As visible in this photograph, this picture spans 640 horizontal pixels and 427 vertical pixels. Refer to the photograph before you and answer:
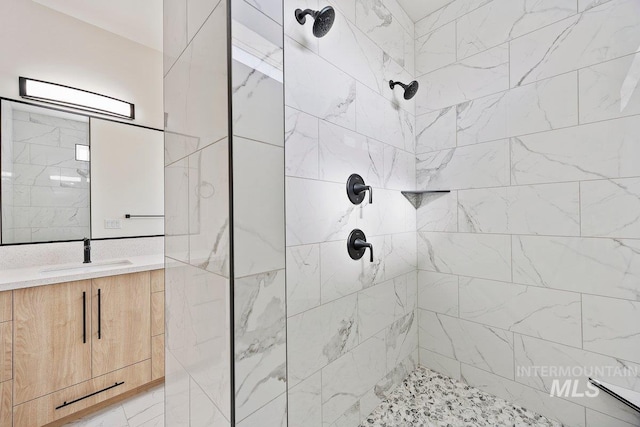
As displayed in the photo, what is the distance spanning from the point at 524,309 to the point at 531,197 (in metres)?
0.55

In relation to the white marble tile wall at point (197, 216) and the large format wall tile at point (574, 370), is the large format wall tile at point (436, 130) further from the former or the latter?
the white marble tile wall at point (197, 216)

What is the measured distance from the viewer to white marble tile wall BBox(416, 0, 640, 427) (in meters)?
1.11

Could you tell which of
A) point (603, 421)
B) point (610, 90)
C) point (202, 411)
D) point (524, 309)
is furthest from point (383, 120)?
point (603, 421)

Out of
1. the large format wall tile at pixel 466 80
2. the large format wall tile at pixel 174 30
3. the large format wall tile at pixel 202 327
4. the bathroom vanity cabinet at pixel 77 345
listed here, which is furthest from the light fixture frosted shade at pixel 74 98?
the large format wall tile at pixel 466 80

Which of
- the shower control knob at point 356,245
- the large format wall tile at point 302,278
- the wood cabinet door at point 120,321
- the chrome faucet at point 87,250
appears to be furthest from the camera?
the chrome faucet at point 87,250

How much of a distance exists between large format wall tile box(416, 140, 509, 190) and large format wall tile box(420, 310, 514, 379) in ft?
2.56

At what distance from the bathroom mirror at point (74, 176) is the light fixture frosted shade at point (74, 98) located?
68 mm

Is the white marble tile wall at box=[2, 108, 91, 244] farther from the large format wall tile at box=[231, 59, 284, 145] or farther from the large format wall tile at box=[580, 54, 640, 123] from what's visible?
the large format wall tile at box=[580, 54, 640, 123]

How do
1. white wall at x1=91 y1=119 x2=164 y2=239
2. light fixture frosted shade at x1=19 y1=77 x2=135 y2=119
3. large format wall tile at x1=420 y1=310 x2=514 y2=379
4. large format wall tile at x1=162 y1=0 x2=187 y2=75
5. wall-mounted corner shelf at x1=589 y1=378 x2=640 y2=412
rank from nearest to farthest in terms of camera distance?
large format wall tile at x1=162 y1=0 x2=187 y2=75
wall-mounted corner shelf at x1=589 y1=378 x2=640 y2=412
large format wall tile at x1=420 y1=310 x2=514 y2=379
light fixture frosted shade at x1=19 y1=77 x2=135 y2=119
white wall at x1=91 y1=119 x2=164 y2=239

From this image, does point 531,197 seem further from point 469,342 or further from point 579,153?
point 469,342

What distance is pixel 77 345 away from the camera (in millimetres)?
1582

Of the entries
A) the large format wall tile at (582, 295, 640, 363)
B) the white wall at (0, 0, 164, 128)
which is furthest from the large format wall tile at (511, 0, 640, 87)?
the white wall at (0, 0, 164, 128)

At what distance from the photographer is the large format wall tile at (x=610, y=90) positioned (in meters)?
1.08

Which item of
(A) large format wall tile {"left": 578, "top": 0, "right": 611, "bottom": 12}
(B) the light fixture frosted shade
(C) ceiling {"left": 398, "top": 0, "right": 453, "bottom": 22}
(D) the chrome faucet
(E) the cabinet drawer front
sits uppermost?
(C) ceiling {"left": 398, "top": 0, "right": 453, "bottom": 22}
